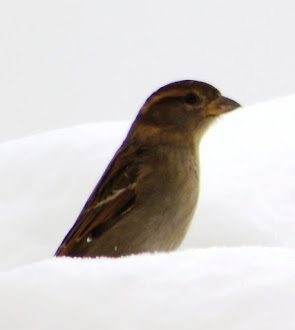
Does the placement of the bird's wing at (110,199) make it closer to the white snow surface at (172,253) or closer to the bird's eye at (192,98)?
the white snow surface at (172,253)

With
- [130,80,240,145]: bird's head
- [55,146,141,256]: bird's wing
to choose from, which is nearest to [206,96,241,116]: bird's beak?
[130,80,240,145]: bird's head

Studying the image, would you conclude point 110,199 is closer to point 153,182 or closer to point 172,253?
point 153,182

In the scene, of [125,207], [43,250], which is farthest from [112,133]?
[43,250]

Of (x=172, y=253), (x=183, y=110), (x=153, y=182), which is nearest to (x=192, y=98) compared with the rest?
(x=183, y=110)

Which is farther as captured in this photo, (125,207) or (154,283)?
(125,207)

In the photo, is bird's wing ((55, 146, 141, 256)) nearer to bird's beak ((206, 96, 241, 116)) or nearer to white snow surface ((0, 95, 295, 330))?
white snow surface ((0, 95, 295, 330))

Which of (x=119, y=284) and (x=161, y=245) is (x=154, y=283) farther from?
(x=161, y=245)

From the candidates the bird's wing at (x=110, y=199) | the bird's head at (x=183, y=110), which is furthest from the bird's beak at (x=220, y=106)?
the bird's wing at (x=110, y=199)
